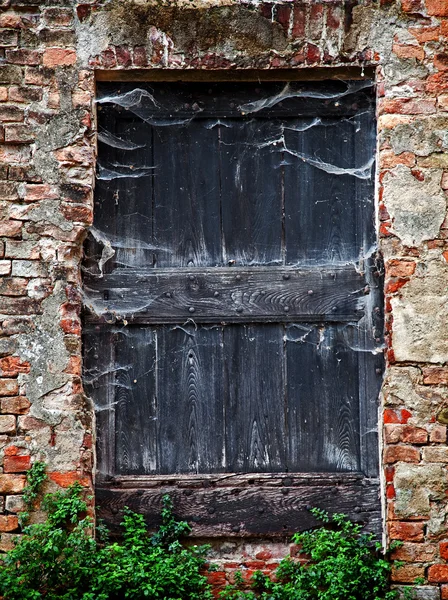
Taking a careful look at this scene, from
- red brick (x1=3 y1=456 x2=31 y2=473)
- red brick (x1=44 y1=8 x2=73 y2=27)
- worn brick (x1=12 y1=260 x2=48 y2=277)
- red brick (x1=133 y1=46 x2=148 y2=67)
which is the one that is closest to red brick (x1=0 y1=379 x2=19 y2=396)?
red brick (x1=3 y1=456 x2=31 y2=473)

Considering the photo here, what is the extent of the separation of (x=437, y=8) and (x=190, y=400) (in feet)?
8.24

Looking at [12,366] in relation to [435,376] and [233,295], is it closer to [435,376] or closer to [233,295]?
[233,295]

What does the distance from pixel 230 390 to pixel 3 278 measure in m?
1.37

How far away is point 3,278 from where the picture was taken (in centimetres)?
368

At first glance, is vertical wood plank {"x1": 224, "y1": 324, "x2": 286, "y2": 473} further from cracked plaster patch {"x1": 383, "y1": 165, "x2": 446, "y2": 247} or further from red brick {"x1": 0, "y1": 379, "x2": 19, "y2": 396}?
red brick {"x1": 0, "y1": 379, "x2": 19, "y2": 396}

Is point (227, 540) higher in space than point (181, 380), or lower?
lower

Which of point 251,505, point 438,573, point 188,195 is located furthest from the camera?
point 188,195

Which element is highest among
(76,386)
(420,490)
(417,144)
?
(417,144)

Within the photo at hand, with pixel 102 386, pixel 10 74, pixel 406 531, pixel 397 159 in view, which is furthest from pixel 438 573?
pixel 10 74

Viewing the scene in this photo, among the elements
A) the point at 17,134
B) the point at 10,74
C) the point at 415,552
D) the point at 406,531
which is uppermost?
the point at 10,74

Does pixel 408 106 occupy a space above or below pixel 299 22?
below

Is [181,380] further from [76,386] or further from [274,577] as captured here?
[274,577]

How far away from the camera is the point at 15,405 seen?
365 cm

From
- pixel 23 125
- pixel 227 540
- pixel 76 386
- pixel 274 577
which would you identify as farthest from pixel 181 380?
pixel 23 125
